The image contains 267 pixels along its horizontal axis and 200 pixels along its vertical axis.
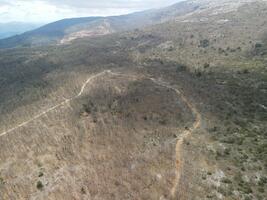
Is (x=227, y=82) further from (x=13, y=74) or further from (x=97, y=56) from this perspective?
(x=13, y=74)

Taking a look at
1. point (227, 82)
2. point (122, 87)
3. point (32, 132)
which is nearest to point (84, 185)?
point (32, 132)

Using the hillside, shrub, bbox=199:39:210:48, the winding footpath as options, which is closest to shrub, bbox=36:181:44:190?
the hillside

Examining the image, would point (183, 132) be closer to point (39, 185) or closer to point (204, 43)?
point (39, 185)

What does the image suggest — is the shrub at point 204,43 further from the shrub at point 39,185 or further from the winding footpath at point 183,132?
the shrub at point 39,185

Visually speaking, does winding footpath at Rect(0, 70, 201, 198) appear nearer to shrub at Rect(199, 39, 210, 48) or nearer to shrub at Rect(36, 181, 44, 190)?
shrub at Rect(36, 181, 44, 190)

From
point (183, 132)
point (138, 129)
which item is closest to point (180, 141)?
point (183, 132)

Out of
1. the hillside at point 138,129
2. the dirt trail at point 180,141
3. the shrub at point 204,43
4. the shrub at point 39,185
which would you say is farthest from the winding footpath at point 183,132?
the shrub at point 204,43

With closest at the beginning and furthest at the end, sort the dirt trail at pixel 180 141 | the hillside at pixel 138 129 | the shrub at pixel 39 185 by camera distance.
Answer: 1. the dirt trail at pixel 180 141
2. the hillside at pixel 138 129
3. the shrub at pixel 39 185

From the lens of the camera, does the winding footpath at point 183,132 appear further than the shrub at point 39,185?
No
